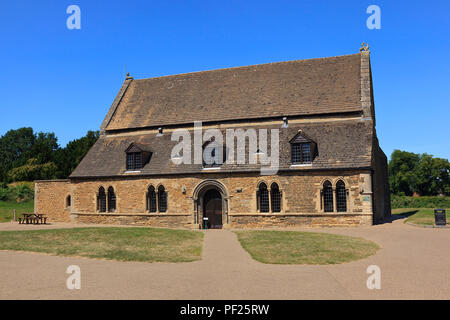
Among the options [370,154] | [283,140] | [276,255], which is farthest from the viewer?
[283,140]

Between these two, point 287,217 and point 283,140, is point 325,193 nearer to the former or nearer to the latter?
point 287,217

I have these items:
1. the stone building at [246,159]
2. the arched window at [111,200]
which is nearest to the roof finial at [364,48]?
the stone building at [246,159]

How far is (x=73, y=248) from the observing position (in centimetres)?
1766

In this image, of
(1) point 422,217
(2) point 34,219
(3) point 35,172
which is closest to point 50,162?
(3) point 35,172

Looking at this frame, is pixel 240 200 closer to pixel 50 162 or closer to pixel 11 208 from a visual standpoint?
pixel 11 208

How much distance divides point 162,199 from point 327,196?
12964mm

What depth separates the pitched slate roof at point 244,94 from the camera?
3102 centimetres

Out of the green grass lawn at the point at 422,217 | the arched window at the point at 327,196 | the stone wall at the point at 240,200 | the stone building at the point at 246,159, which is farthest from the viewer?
the stone building at the point at 246,159

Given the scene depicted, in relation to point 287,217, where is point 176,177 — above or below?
above

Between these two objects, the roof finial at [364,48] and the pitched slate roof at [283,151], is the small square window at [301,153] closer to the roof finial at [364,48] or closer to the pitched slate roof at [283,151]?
the pitched slate roof at [283,151]

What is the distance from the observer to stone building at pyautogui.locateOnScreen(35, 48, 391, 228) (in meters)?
27.1

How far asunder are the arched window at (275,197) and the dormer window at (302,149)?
2.35 m

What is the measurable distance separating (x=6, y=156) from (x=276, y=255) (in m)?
112
